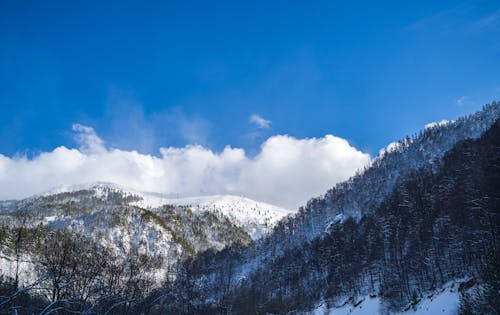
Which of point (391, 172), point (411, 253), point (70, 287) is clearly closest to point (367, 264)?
point (411, 253)

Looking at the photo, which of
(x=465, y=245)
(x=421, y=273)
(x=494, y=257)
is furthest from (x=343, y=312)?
(x=494, y=257)

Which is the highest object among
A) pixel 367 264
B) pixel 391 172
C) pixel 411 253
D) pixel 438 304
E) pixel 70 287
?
pixel 391 172

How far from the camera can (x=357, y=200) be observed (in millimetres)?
178625

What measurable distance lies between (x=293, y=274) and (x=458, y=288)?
97036 mm

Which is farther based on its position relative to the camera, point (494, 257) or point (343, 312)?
point (343, 312)

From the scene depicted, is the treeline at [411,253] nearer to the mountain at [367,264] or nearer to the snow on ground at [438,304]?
the mountain at [367,264]

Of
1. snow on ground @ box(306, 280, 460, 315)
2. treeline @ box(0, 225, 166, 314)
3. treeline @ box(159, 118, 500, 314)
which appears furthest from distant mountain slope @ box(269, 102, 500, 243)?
treeline @ box(0, 225, 166, 314)

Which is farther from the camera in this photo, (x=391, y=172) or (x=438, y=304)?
(x=391, y=172)

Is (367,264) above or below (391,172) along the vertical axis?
below

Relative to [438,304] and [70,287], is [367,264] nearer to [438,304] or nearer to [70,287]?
[438,304]

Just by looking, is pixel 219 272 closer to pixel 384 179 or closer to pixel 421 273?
pixel 384 179

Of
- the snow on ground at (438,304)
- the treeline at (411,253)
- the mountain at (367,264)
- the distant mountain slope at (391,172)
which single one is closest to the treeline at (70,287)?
the mountain at (367,264)

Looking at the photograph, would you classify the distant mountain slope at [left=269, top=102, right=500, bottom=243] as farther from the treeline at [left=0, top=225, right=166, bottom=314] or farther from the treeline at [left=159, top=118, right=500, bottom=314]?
the treeline at [left=0, top=225, right=166, bottom=314]

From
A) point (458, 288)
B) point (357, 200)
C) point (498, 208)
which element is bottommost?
point (458, 288)
